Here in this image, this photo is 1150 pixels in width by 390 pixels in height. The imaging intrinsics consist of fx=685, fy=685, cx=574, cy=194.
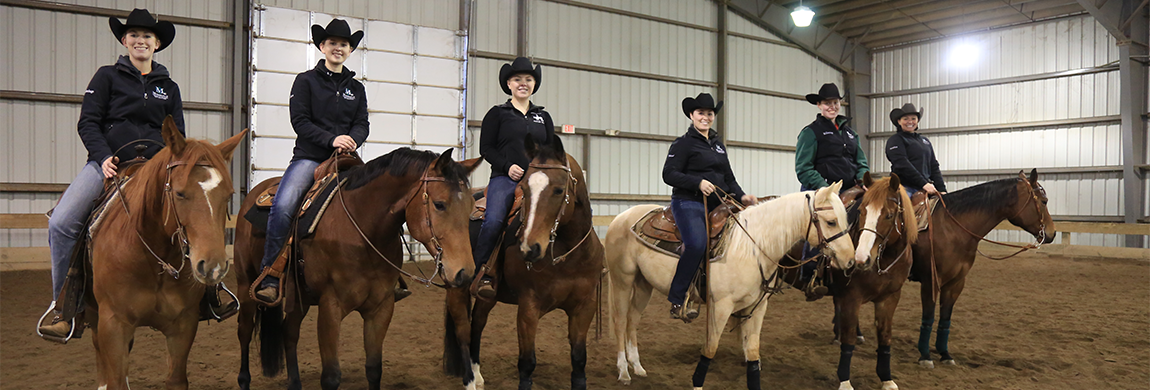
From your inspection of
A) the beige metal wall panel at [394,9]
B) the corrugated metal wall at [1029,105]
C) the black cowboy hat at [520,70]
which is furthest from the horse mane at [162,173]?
the corrugated metal wall at [1029,105]

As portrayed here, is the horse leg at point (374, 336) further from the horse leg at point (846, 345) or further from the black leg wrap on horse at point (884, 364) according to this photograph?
the black leg wrap on horse at point (884, 364)

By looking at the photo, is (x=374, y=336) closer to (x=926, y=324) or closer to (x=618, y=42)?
(x=926, y=324)

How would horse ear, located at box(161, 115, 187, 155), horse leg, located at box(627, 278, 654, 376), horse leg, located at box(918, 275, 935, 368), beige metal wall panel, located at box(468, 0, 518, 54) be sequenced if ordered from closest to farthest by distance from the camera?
horse ear, located at box(161, 115, 187, 155), horse leg, located at box(627, 278, 654, 376), horse leg, located at box(918, 275, 935, 368), beige metal wall panel, located at box(468, 0, 518, 54)

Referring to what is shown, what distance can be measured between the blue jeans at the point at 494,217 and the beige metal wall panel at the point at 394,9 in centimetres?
1017

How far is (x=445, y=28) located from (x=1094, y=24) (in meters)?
15.3

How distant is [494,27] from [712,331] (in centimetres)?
1169

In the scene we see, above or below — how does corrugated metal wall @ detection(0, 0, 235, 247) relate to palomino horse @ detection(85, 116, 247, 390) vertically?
above

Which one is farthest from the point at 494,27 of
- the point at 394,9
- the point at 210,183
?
the point at 210,183

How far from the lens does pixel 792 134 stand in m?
19.6

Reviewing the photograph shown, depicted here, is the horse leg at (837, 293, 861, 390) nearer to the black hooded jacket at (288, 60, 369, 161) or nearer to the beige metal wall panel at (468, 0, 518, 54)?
the black hooded jacket at (288, 60, 369, 161)

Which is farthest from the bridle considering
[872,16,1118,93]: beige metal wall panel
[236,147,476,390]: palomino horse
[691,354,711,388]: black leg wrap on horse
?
[872,16,1118,93]: beige metal wall panel

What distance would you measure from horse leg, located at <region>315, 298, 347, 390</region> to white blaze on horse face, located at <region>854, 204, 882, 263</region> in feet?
10.9

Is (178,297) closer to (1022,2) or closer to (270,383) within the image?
(270,383)

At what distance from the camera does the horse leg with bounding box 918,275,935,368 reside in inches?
222
